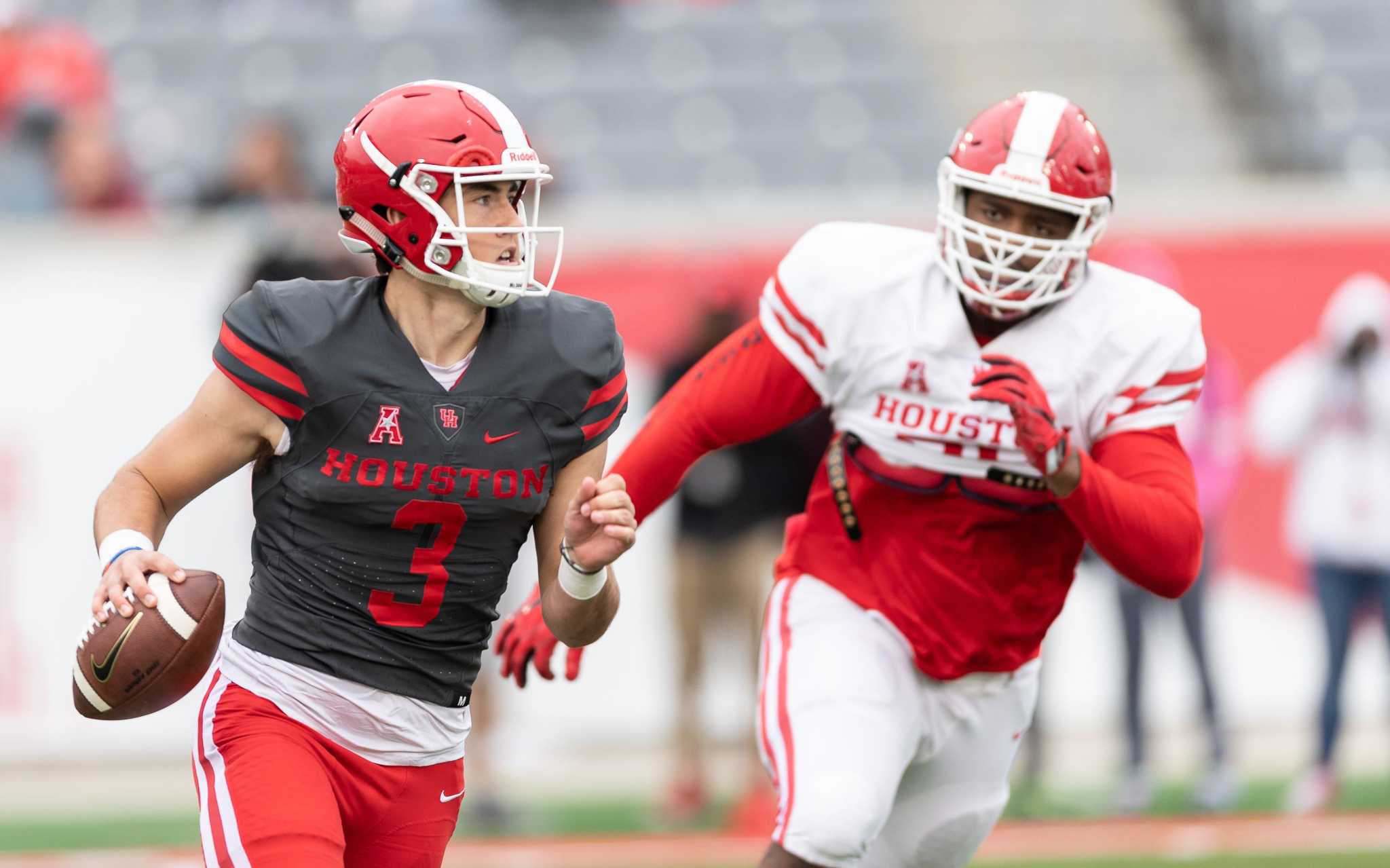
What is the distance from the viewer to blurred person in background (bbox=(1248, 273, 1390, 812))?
7.46m

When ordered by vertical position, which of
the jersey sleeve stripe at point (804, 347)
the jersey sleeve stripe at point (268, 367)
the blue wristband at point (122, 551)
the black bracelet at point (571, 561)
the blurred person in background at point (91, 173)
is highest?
the jersey sleeve stripe at point (268, 367)

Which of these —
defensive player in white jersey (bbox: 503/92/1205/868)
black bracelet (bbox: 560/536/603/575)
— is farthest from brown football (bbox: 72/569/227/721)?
defensive player in white jersey (bbox: 503/92/1205/868)

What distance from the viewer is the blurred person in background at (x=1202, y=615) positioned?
7.39 m

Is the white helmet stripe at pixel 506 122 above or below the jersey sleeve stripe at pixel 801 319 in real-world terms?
above

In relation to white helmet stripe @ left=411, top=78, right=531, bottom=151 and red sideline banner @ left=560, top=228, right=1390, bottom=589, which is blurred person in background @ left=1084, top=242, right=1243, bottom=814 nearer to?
red sideline banner @ left=560, top=228, right=1390, bottom=589

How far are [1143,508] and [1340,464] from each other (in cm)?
419

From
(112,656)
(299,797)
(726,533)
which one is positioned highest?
(112,656)

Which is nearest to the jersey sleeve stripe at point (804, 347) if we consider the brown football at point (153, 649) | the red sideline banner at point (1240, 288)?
the brown football at point (153, 649)

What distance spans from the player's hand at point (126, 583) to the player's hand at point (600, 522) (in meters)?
0.65

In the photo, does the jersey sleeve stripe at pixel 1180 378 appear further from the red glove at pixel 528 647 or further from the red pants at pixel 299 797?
the red pants at pixel 299 797

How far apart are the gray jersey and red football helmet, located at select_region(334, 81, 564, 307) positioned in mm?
118

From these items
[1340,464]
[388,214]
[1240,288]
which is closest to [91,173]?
[1240,288]

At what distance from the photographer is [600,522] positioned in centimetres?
325

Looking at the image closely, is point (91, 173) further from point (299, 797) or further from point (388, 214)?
point (299, 797)
